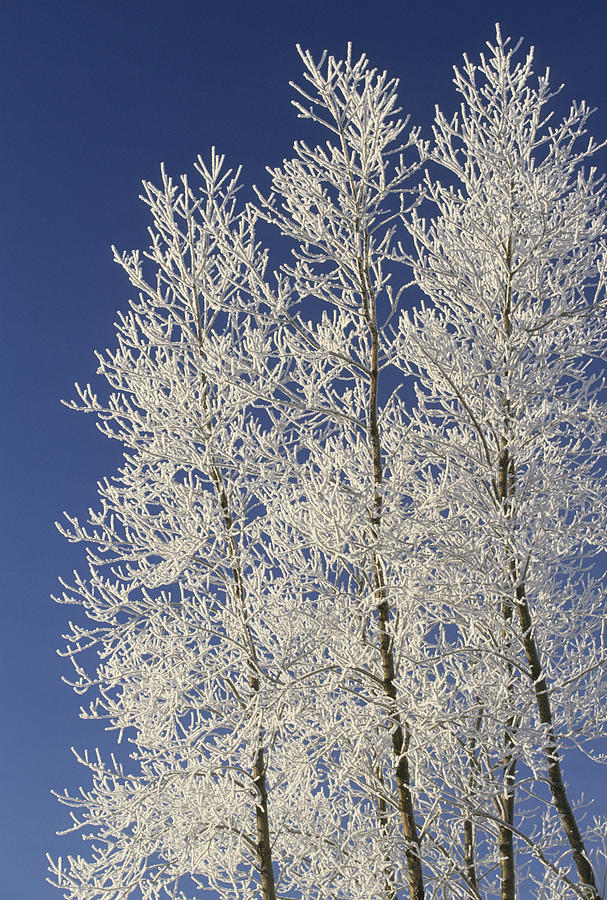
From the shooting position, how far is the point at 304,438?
5293 millimetres

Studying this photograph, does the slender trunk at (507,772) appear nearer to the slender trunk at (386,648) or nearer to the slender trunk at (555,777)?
the slender trunk at (555,777)

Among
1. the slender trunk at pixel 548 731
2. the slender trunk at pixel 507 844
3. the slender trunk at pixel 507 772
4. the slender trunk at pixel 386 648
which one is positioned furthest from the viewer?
the slender trunk at pixel 507 844

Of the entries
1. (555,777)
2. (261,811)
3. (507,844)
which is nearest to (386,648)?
(555,777)

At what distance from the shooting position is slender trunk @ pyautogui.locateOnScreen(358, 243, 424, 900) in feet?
16.1

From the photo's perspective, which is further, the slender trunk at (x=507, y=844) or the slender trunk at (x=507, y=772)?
the slender trunk at (x=507, y=844)

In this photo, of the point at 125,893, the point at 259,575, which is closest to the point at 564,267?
the point at 259,575

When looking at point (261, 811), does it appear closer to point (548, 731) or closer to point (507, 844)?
point (507, 844)

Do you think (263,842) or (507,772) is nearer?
(263,842)

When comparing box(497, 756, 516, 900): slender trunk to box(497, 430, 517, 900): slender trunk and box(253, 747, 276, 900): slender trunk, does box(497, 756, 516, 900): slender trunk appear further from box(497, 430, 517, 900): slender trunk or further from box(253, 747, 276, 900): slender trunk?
box(253, 747, 276, 900): slender trunk

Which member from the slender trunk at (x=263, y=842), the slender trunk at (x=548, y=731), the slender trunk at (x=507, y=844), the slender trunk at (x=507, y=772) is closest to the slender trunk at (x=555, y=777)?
the slender trunk at (x=548, y=731)

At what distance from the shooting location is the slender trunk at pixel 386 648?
4.91 meters

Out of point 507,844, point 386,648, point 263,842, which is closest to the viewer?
point 386,648

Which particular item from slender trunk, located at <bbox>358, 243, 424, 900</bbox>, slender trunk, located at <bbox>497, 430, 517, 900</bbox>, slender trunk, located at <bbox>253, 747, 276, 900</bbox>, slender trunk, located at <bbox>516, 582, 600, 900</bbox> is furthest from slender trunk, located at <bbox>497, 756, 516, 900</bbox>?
slender trunk, located at <bbox>253, 747, 276, 900</bbox>

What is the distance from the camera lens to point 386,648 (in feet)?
16.9
